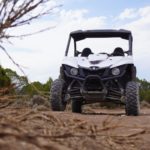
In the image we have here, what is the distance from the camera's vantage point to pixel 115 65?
12570 millimetres

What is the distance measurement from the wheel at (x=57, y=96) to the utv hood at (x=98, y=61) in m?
0.49

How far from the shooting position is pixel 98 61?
41.7 ft

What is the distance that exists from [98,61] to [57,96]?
1.14 metres

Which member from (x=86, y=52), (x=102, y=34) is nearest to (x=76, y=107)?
(x=86, y=52)

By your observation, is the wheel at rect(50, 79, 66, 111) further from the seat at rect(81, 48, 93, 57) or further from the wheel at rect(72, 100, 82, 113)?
the wheel at rect(72, 100, 82, 113)

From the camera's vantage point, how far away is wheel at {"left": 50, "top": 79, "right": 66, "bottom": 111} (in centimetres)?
1251

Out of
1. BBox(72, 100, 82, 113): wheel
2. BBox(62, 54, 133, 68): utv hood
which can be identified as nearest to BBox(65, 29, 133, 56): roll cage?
BBox(62, 54, 133, 68): utv hood

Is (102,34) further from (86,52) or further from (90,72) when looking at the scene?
(90,72)

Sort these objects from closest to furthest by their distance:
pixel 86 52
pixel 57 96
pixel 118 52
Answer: pixel 57 96 → pixel 118 52 → pixel 86 52

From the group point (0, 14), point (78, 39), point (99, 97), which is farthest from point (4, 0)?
point (78, 39)

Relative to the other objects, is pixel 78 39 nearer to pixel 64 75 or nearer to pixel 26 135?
pixel 64 75

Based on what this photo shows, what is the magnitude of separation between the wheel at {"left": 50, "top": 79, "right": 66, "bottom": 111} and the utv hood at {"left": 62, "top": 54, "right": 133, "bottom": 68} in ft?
1.60

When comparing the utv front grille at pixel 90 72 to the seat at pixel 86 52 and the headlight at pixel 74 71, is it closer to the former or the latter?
the headlight at pixel 74 71

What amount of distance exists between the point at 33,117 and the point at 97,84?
7295 mm
